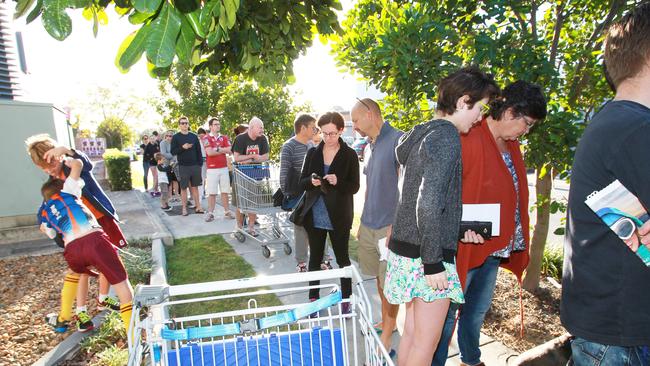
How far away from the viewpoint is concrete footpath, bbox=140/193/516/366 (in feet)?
10.8

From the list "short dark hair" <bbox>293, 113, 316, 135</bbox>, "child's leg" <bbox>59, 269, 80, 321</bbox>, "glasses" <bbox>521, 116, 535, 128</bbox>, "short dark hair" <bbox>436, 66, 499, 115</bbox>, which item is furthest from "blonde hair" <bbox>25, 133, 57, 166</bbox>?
"glasses" <bbox>521, 116, 535, 128</bbox>

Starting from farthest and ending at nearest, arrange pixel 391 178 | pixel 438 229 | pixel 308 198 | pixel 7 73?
1. pixel 7 73
2. pixel 308 198
3. pixel 391 178
4. pixel 438 229

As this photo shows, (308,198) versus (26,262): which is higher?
(308,198)

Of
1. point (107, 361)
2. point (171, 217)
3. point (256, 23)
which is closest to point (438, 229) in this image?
point (256, 23)

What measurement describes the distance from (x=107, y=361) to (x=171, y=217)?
606cm

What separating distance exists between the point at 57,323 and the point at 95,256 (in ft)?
3.53

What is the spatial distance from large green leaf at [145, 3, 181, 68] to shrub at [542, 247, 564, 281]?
17.1 ft

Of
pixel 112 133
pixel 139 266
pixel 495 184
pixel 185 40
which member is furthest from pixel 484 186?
pixel 112 133

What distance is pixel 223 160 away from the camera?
7.85 m

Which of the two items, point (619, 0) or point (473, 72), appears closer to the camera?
point (473, 72)

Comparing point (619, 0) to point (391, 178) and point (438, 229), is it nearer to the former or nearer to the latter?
point (391, 178)

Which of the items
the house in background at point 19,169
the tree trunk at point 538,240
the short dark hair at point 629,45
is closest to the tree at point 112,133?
the house in background at point 19,169

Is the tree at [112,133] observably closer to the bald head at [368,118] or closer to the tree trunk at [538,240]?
the bald head at [368,118]

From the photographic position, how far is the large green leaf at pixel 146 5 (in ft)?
3.92
